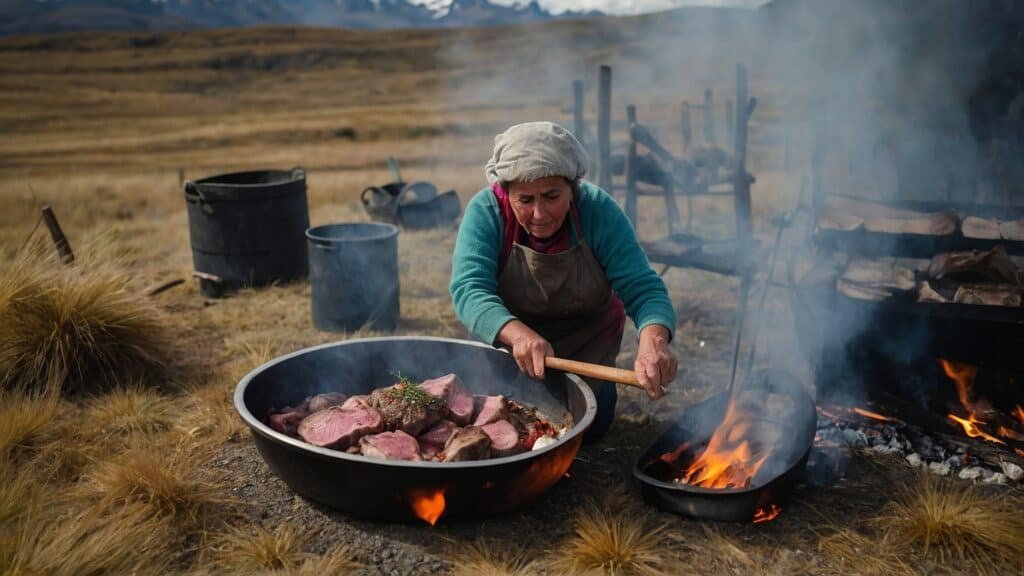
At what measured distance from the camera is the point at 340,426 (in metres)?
3.05

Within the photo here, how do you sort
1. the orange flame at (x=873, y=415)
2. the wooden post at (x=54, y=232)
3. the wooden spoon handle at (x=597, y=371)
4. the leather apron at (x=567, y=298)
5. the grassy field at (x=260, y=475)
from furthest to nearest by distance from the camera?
the wooden post at (x=54, y=232) < the orange flame at (x=873, y=415) < the leather apron at (x=567, y=298) < the wooden spoon handle at (x=597, y=371) < the grassy field at (x=260, y=475)

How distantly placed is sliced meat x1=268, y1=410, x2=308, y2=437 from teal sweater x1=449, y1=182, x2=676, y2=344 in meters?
0.88

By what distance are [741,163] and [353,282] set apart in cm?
409

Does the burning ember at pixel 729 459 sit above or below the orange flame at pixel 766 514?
above

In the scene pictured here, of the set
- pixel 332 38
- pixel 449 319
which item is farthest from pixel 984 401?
pixel 332 38

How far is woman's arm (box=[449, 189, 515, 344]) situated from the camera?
329 cm

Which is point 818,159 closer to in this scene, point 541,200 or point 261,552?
point 541,200

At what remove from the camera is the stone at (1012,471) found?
3.50m

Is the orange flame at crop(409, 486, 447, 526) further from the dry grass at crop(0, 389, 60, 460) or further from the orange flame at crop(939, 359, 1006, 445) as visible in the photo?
the orange flame at crop(939, 359, 1006, 445)

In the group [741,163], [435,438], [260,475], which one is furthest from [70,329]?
[741,163]

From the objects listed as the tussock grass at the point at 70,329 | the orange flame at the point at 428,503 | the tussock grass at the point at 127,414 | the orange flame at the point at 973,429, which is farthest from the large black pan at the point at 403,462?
the orange flame at the point at 973,429

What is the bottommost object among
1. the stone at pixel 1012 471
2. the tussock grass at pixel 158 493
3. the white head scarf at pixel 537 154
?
the stone at pixel 1012 471

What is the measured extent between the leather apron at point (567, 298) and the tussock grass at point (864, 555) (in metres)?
1.38

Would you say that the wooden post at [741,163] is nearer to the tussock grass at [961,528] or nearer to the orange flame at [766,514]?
the tussock grass at [961,528]
